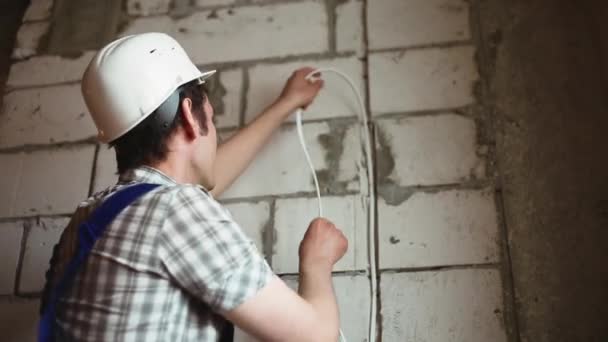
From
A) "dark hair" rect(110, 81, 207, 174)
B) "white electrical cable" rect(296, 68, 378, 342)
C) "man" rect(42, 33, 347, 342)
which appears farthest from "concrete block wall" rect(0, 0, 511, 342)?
"dark hair" rect(110, 81, 207, 174)

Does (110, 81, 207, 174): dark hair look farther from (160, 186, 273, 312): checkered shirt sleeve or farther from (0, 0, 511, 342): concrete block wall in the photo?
(0, 0, 511, 342): concrete block wall

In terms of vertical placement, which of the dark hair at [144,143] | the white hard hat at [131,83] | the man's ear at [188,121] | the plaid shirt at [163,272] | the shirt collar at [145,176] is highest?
the white hard hat at [131,83]

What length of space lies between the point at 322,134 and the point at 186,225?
0.78 m

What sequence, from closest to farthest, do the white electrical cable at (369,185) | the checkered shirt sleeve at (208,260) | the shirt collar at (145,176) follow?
the checkered shirt sleeve at (208,260), the shirt collar at (145,176), the white electrical cable at (369,185)

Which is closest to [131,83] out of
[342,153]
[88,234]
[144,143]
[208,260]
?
[144,143]

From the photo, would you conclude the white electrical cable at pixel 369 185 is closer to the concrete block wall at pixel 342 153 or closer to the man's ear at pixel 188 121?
the concrete block wall at pixel 342 153

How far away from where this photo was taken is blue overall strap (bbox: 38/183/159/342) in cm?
108

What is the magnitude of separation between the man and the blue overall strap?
15 millimetres

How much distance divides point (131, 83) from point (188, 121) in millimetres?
133

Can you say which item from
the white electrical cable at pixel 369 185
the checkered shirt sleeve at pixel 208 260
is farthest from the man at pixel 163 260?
Answer: the white electrical cable at pixel 369 185

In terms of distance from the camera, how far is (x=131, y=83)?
4.11ft

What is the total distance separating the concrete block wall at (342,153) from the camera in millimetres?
1550

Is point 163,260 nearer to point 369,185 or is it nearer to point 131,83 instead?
point 131,83

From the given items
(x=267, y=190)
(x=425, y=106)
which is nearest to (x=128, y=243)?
(x=267, y=190)
